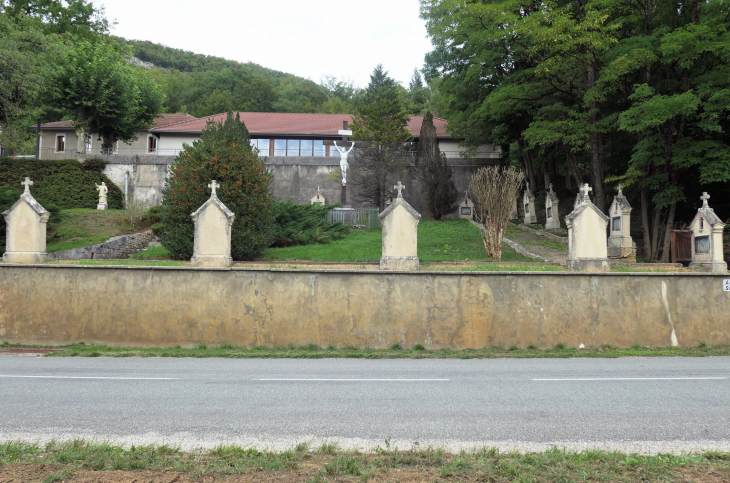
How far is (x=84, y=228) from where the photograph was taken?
23.0 m

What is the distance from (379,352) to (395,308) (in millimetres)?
1108

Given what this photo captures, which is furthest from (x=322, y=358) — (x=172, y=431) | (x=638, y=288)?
(x=638, y=288)

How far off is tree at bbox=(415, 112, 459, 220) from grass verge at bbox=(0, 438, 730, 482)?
1109 inches

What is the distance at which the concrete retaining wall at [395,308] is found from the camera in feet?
36.4

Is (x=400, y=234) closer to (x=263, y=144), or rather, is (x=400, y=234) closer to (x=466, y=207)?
(x=466, y=207)

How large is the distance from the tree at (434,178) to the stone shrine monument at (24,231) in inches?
894

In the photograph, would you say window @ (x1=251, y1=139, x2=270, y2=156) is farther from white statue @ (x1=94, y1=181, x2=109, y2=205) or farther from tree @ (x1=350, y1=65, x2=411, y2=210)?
white statue @ (x1=94, y1=181, x2=109, y2=205)

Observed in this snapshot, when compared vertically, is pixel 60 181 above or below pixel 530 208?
above

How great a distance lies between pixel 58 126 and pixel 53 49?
19.6m

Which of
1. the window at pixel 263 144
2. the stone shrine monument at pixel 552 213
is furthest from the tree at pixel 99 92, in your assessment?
the stone shrine monument at pixel 552 213

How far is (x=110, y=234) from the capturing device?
2291 centimetres

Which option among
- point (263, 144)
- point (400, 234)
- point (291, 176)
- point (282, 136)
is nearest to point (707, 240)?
point (400, 234)

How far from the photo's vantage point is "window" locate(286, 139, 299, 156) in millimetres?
41094

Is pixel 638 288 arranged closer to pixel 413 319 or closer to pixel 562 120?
pixel 413 319
